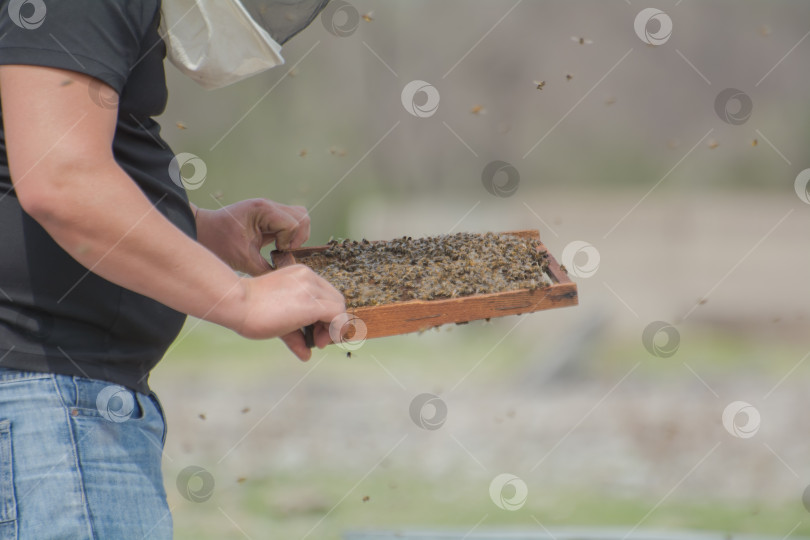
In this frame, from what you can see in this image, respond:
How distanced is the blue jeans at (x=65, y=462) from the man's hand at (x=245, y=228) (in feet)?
1.87

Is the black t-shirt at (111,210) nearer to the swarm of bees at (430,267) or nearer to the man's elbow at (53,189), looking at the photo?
the man's elbow at (53,189)

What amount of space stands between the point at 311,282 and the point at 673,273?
6.46 m

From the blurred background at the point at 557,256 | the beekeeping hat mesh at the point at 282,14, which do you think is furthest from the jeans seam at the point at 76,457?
the blurred background at the point at 557,256

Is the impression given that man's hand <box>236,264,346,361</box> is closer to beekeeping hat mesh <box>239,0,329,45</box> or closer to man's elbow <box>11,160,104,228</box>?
man's elbow <box>11,160,104,228</box>

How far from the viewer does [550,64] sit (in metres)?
8.28

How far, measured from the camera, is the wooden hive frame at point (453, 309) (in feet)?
4.88

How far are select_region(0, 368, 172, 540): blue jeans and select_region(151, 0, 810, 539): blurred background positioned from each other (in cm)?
241

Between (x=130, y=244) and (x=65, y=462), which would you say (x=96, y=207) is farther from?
(x=65, y=462)

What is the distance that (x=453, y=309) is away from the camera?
5.13 ft

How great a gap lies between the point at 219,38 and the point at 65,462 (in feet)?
2.35

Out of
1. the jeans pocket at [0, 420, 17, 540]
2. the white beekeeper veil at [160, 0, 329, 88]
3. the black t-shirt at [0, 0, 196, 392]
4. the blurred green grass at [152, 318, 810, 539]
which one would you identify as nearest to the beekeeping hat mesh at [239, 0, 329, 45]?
the white beekeeper veil at [160, 0, 329, 88]

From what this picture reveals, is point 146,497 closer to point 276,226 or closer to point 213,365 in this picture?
point 276,226

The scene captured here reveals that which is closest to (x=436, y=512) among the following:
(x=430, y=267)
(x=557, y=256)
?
(x=430, y=267)

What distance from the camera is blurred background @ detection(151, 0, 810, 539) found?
13.9 ft
